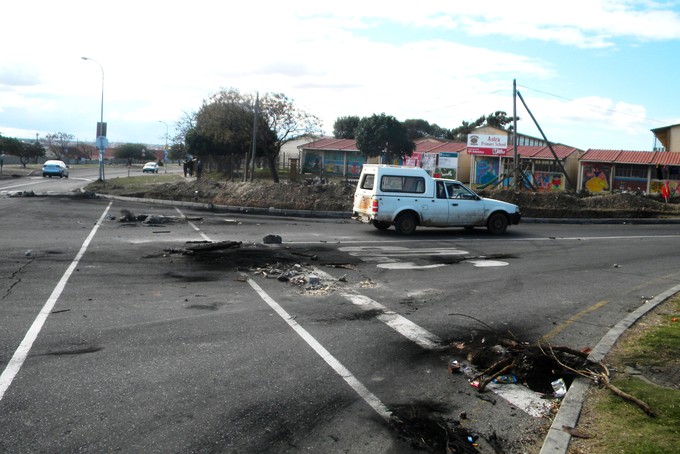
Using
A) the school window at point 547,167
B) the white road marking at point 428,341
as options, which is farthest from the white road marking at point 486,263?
the school window at point 547,167

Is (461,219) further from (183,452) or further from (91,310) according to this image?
(183,452)

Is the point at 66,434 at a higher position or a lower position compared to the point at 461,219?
lower

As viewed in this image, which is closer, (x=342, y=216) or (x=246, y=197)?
(x=342, y=216)

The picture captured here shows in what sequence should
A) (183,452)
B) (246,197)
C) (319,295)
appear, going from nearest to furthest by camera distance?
(183,452) < (319,295) < (246,197)

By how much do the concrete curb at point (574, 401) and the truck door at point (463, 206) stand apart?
10.3 meters

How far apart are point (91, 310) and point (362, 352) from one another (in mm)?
3863

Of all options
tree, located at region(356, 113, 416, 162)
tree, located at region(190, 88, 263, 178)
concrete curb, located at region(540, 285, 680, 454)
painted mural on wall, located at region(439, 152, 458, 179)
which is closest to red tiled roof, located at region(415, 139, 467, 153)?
tree, located at region(356, 113, 416, 162)

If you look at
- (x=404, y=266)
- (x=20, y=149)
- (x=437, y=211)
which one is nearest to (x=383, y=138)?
(x=437, y=211)

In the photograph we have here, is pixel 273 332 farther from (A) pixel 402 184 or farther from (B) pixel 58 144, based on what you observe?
(B) pixel 58 144

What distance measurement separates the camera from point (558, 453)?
4480 millimetres

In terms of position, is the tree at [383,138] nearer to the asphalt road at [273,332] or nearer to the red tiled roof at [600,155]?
the red tiled roof at [600,155]

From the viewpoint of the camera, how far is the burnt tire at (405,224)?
720 inches

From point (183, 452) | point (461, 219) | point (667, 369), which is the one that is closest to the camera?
point (183, 452)

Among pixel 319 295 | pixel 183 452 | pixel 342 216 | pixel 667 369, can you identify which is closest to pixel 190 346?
pixel 183 452
